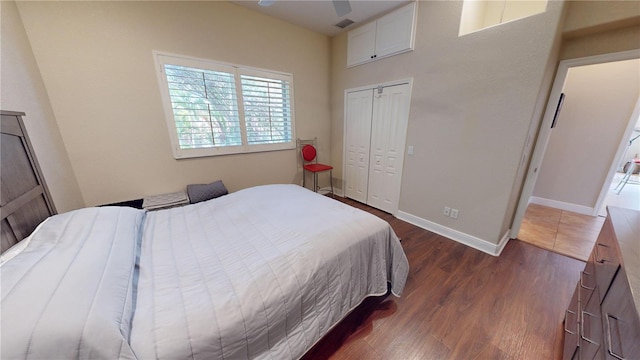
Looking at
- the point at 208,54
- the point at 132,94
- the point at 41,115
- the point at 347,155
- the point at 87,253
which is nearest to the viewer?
the point at 87,253

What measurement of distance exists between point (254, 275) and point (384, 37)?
10.3 feet

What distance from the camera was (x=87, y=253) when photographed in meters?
0.92

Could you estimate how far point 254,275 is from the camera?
1.02m

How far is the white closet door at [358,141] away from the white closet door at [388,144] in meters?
0.11

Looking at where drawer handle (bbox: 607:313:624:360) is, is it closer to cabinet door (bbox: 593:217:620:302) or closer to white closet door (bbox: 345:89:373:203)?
cabinet door (bbox: 593:217:620:302)

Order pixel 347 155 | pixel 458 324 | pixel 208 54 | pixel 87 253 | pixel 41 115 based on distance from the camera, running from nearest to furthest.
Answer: pixel 87 253 < pixel 458 324 < pixel 41 115 < pixel 208 54 < pixel 347 155

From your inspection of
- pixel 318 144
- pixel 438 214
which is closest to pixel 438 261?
pixel 438 214

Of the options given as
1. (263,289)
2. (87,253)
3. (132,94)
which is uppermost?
(132,94)

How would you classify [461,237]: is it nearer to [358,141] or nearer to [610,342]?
[610,342]

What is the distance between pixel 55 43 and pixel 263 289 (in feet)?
9.10

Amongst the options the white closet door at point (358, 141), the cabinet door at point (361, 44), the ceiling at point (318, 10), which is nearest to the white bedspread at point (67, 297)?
the ceiling at point (318, 10)

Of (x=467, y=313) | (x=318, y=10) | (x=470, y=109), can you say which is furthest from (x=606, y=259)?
(x=318, y=10)

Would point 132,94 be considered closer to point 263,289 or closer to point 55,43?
point 55,43

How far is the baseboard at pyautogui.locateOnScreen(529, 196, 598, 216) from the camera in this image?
312 cm
